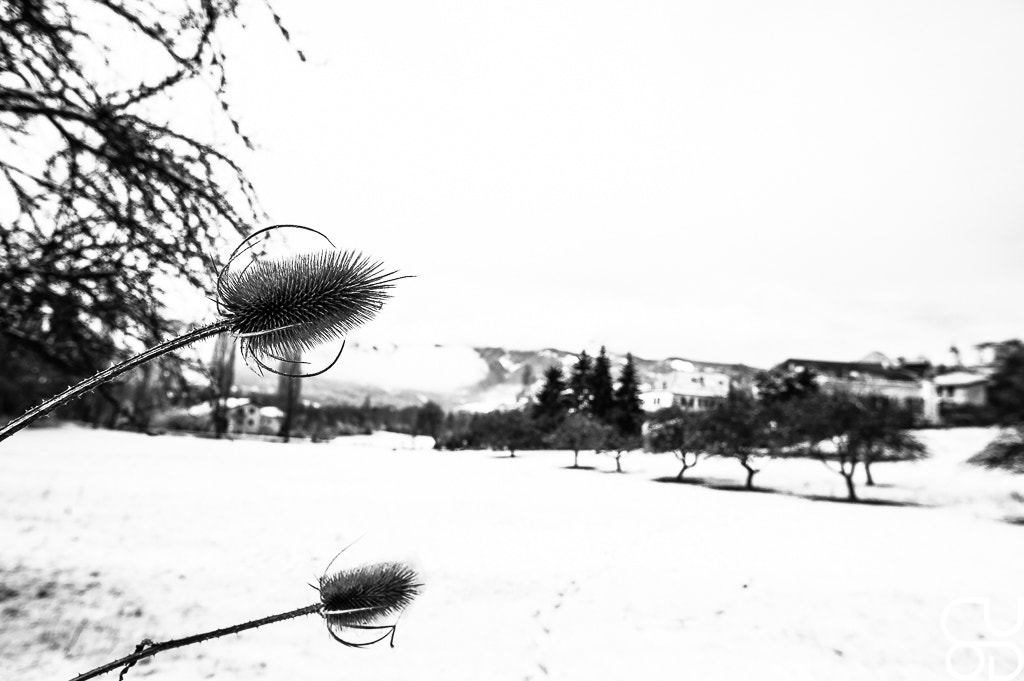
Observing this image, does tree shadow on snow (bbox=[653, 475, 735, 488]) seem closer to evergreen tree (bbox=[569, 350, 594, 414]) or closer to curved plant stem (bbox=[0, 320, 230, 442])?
evergreen tree (bbox=[569, 350, 594, 414])

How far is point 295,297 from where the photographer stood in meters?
0.93

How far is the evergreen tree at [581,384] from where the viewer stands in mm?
74062

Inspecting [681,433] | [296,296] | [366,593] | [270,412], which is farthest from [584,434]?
[270,412]

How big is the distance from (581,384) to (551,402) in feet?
19.3

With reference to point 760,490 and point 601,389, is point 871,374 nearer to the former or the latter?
point 601,389

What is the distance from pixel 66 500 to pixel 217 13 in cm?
1600

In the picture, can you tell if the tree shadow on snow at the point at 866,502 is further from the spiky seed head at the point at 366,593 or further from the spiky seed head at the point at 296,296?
the spiky seed head at the point at 296,296

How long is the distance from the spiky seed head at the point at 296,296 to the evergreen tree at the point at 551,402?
65.1m

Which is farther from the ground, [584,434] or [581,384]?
[581,384]

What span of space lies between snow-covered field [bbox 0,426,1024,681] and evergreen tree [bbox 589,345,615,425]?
5160 centimetres

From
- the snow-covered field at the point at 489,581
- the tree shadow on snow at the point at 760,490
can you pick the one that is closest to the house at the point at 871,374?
the tree shadow on snow at the point at 760,490

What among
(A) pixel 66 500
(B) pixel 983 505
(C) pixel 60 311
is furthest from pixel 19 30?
(B) pixel 983 505

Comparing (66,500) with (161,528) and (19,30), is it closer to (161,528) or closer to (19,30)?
(161,528)

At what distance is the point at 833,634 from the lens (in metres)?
7.57
